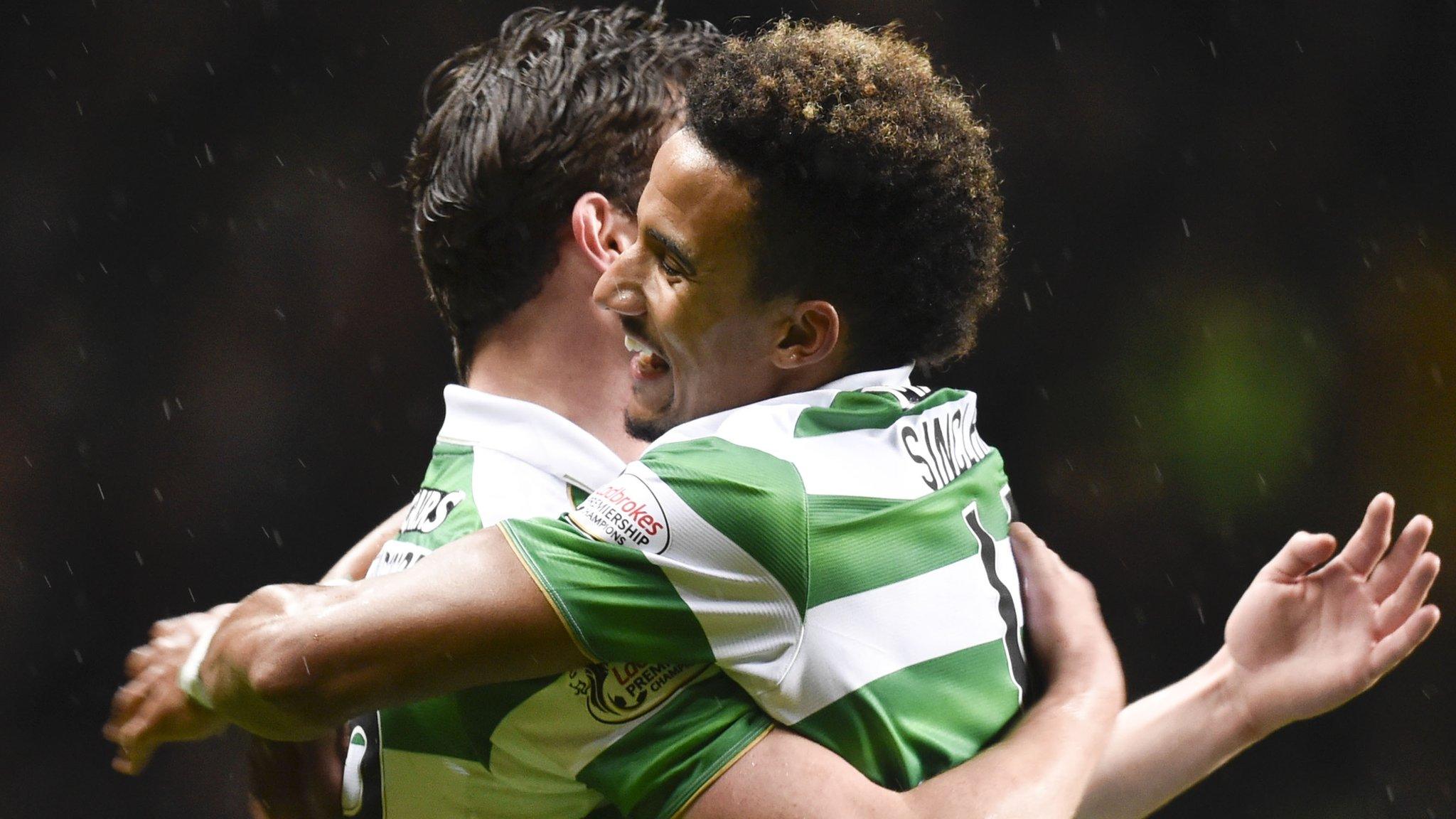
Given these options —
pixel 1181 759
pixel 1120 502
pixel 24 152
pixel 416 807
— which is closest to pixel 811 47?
pixel 416 807

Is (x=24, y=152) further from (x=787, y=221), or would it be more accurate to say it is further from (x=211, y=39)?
(x=787, y=221)

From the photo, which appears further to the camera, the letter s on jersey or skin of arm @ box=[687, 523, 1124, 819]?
the letter s on jersey

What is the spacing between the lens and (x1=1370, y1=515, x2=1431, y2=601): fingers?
2195 millimetres

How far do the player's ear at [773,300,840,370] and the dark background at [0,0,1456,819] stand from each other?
12.1 feet

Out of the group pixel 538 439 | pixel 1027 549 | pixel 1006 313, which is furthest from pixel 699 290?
pixel 1006 313

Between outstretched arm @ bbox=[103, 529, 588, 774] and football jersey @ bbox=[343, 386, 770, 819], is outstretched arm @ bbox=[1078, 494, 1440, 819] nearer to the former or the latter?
football jersey @ bbox=[343, 386, 770, 819]

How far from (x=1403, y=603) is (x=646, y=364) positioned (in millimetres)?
1202

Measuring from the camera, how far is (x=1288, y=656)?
2248 mm

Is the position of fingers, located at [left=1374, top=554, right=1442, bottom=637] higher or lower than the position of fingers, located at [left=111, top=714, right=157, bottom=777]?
higher

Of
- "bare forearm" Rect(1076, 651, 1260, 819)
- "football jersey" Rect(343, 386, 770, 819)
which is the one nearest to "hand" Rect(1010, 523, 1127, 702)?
"bare forearm" Rect(1076, 651, 1260, 819)

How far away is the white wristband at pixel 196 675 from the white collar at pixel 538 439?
457mm

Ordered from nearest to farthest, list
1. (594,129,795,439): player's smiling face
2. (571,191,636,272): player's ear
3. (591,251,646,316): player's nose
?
(594,129,795,439): player's smiling face, (591,251,646,316): player's nose, (571,191,636,272): player's ear

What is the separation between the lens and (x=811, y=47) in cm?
183

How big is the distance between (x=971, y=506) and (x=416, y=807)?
0.82 meters
